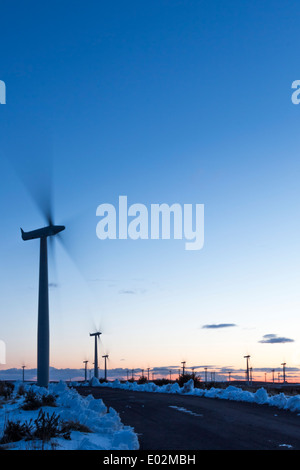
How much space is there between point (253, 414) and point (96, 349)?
79603 millimetres

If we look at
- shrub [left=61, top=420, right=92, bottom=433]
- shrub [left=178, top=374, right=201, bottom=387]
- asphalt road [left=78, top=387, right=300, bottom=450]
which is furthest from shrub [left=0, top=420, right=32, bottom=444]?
shrub [left=178, top=374, right=201, bottom=387]

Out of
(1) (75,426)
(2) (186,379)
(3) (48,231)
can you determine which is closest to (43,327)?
(3) (48,231)

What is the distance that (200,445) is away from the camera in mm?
13078

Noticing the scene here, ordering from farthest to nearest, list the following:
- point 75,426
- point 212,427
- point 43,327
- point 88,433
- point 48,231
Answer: point 48,231, point 43,327, point 212,427, point 75,426, point 88,433

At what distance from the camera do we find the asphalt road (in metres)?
13.3

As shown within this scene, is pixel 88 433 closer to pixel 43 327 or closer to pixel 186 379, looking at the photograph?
pixel 43 327

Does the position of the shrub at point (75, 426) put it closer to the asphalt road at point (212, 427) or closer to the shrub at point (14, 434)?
A: the shrub at point (14, 434)

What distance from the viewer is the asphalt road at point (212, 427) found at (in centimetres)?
1330

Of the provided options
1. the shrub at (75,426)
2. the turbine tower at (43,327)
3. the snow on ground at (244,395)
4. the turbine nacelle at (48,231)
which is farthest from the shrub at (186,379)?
the shrub at (75,426)

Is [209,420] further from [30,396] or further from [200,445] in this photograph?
[30,396]

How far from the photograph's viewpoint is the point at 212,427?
1667 centimetres
